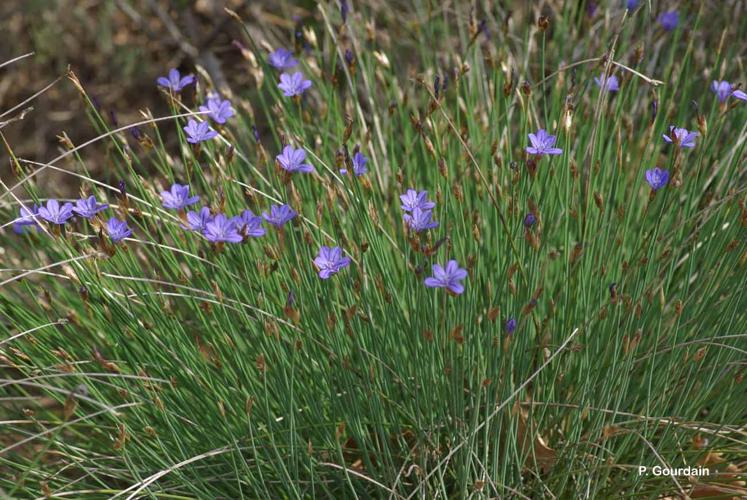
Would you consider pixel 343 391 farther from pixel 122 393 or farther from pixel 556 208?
pixel 556 208

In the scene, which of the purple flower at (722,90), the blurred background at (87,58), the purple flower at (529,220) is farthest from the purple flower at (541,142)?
Result: the blurred background at (87,58)

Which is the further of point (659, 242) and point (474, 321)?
point (659, 242)

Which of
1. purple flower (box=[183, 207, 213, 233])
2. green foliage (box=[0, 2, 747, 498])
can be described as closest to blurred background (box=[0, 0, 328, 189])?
green foliage (box=[0, 2, 747, 498])

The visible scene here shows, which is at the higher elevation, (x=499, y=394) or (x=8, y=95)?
(x=499, y=394)

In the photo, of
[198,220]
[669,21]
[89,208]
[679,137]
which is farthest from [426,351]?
[669,21]

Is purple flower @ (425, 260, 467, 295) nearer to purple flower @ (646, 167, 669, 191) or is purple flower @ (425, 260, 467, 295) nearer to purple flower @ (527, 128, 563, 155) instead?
purple flower @ (527, 128, 563, 155)

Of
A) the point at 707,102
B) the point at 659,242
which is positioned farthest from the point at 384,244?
the point at 707,102

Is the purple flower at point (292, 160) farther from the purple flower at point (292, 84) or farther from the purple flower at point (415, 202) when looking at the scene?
the purple flower at point (292, 84)
